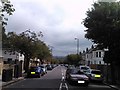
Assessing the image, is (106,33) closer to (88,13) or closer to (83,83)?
(88,13)

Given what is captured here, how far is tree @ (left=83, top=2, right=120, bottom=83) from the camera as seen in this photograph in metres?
32.3

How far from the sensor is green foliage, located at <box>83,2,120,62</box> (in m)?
32.3

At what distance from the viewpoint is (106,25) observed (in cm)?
3250

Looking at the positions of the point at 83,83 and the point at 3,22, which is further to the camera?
the point at 83,83

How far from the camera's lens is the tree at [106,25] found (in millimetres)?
32344

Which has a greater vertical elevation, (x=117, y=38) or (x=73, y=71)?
(x=117, y=38)

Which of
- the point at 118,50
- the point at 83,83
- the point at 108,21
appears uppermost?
the point at 108,21

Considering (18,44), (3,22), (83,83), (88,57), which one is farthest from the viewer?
(88,57)

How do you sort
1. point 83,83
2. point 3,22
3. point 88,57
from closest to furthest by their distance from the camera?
point 3,22 < point 83,83 < point 88,57

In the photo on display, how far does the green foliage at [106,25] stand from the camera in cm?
3234

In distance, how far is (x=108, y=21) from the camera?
32.8 metres

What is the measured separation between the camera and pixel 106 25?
32500 millimetres

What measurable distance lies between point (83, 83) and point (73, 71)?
3285 mm

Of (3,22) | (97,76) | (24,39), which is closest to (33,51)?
(24,39)
